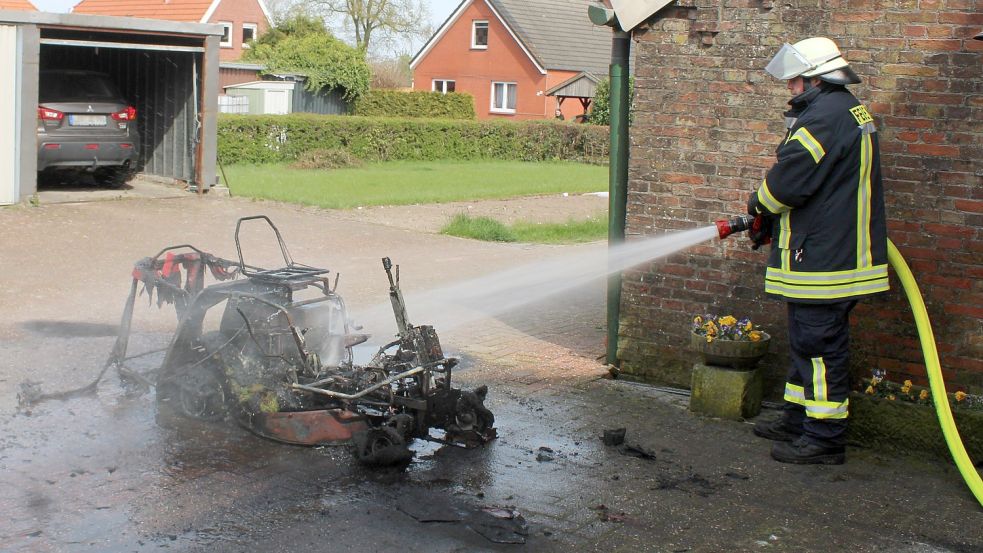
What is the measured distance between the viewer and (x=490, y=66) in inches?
1948

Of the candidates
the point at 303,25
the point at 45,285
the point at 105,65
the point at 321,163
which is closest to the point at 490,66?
the point at 303,25

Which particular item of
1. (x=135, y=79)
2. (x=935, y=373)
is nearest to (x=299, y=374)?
(x=935, y=373)

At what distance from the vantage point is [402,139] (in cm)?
2866

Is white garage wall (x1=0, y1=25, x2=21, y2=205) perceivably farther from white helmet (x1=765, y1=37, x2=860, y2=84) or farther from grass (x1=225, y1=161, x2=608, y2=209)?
white helmet (x1=765, y1=37, x2=860, y2=84)

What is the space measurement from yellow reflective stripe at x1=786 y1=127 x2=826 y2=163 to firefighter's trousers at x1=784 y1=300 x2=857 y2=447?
2.67 ft

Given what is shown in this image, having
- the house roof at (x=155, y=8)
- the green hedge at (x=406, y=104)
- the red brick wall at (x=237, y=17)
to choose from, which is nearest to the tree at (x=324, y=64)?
the green hedge at (x=406, y=104)

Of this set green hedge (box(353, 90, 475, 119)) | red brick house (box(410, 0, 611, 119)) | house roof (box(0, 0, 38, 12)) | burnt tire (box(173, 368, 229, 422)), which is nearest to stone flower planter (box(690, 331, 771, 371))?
burnt tire (box(173, 368, 229, 422))

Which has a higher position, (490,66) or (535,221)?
(490,66)

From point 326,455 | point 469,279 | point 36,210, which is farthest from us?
point 36,210

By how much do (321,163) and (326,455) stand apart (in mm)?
20188

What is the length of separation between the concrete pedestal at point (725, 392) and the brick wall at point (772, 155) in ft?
1.20

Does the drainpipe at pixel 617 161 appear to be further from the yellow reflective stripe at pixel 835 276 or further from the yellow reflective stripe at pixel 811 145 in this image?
the yellow reflective stripe at pixel 811 145

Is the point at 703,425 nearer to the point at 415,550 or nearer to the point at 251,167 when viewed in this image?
the point at 415,550

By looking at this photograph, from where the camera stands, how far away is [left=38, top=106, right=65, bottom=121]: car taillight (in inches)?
599
